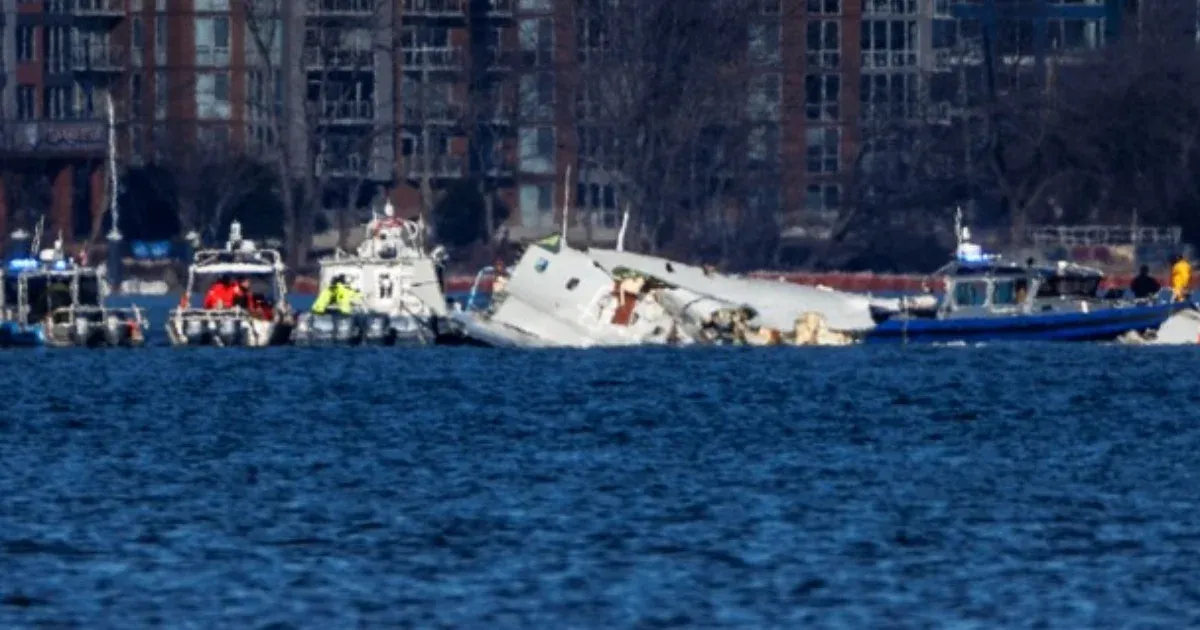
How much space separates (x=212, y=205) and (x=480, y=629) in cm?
8872

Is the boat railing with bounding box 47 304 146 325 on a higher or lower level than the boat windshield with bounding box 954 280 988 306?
lower

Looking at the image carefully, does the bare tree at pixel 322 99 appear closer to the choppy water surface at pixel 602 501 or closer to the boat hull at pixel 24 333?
the boat hull at pixel 24 333

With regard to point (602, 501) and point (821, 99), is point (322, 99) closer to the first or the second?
point (821, 99)

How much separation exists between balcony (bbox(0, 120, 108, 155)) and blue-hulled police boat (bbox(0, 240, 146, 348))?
48.7 m

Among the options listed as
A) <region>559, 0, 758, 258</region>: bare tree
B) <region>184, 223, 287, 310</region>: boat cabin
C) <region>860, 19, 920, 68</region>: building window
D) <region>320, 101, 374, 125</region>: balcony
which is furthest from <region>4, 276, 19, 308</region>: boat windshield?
<region>860, 19, 920, 68</region>: building window

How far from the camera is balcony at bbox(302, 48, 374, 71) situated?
117188 mm

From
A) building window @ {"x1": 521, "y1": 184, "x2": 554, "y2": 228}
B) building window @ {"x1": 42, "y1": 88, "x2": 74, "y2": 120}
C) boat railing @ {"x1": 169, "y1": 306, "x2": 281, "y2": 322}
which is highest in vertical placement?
building window @ {"x1": 42, "y1": 88, "x2": 74, "y2": 120}

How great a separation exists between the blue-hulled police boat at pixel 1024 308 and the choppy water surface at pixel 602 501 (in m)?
4.48

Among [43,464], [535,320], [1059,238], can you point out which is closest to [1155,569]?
[43,464]

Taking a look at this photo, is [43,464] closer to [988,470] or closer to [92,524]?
[92,524]

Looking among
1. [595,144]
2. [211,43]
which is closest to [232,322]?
[595,144]

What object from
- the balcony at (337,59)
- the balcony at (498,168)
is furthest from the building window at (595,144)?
the balcony at (337,59)

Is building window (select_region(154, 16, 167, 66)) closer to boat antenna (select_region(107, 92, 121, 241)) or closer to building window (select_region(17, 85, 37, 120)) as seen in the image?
building window (select_region(17, 85, 37, 120))

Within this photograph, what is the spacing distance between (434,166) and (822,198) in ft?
42.0
